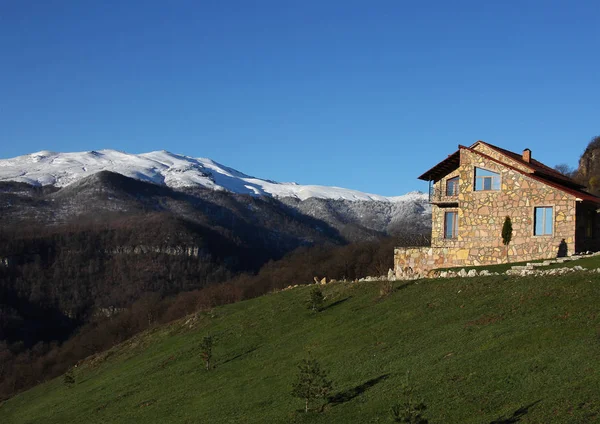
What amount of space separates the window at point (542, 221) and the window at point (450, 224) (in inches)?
204

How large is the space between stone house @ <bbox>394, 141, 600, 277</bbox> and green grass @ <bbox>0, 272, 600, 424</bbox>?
847cm

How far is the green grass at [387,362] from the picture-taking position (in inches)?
680

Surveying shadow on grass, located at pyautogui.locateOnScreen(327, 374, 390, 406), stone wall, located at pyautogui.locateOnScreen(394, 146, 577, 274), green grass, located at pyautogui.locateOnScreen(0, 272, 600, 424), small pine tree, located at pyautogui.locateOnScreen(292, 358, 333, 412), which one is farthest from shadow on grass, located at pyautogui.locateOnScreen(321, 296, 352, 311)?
small pine tree, located at pyautogui.locateOnScreen(292, 358, 333, 412)

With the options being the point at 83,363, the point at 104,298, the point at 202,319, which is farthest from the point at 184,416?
the point at 104,298

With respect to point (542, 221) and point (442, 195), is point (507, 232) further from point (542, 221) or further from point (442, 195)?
point (442, 195)

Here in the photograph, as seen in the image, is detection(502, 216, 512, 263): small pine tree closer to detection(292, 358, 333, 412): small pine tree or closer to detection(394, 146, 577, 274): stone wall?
detection(394, 146, 577, 274): stone wall

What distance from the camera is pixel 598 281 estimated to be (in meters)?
24.1

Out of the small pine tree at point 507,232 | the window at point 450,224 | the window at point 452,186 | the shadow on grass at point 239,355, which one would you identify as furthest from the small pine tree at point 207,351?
the window at point 452,186

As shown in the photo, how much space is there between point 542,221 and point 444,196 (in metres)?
6.48

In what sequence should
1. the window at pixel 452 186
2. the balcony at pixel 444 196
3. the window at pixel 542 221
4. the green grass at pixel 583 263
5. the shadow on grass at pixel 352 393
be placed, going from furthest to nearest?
the window at pixel 452 186
the balcony at pixel 444 196
the window at pixel 542 221
the green grass at pixel 583 263
the shadow on grass at pixel 352 393

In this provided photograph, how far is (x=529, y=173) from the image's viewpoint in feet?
127

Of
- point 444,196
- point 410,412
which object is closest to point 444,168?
point 444,196

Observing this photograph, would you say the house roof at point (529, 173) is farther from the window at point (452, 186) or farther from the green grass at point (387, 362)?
the green grass at point (387, 362)

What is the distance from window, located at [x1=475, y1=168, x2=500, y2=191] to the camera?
40219 millimetres
